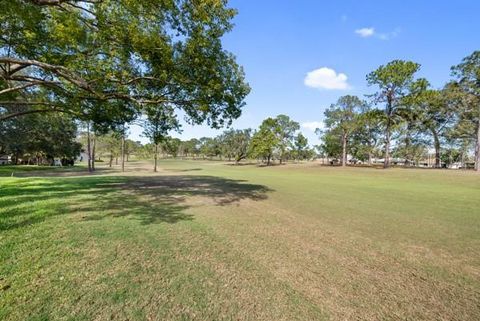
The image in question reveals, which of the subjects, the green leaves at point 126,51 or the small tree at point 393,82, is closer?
the green leaves at point 126,51

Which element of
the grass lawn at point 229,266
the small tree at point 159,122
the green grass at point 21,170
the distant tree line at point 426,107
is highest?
the distant tree line at point 426,107

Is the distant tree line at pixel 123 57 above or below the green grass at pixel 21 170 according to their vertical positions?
above

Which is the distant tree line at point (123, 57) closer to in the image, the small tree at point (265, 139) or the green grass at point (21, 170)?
the green grass at point (21, 170)

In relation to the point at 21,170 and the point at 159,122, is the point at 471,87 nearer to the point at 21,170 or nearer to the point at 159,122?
the point at 159,122

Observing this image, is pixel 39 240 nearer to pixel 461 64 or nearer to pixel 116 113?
pixel 116 113

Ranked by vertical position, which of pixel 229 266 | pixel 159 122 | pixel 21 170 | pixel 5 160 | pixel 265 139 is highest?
pixel 265 139

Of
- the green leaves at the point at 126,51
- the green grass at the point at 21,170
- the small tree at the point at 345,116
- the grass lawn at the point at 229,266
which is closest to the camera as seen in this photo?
the grass lawn at the point at 229,266

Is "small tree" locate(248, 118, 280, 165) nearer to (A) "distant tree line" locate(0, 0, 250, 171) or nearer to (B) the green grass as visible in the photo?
(B) the green grass

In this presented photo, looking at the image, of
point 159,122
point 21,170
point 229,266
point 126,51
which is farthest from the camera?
point 21,170

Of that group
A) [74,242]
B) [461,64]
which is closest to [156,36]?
[74,242]

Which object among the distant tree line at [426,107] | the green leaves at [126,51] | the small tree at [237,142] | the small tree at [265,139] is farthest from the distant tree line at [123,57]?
the small tree at [237,142]

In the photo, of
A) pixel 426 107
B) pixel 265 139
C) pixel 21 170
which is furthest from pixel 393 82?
pixel 21 170

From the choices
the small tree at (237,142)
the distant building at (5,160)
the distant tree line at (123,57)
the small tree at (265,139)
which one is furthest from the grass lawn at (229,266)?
the small tree at (237,142)

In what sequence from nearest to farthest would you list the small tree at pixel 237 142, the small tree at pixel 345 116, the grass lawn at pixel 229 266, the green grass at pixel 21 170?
the grass lawn at pixel 229 266 < the green grass at pixel 21 170 < the small tree at pixel 345 116 < the small tree at pixel 237 142
